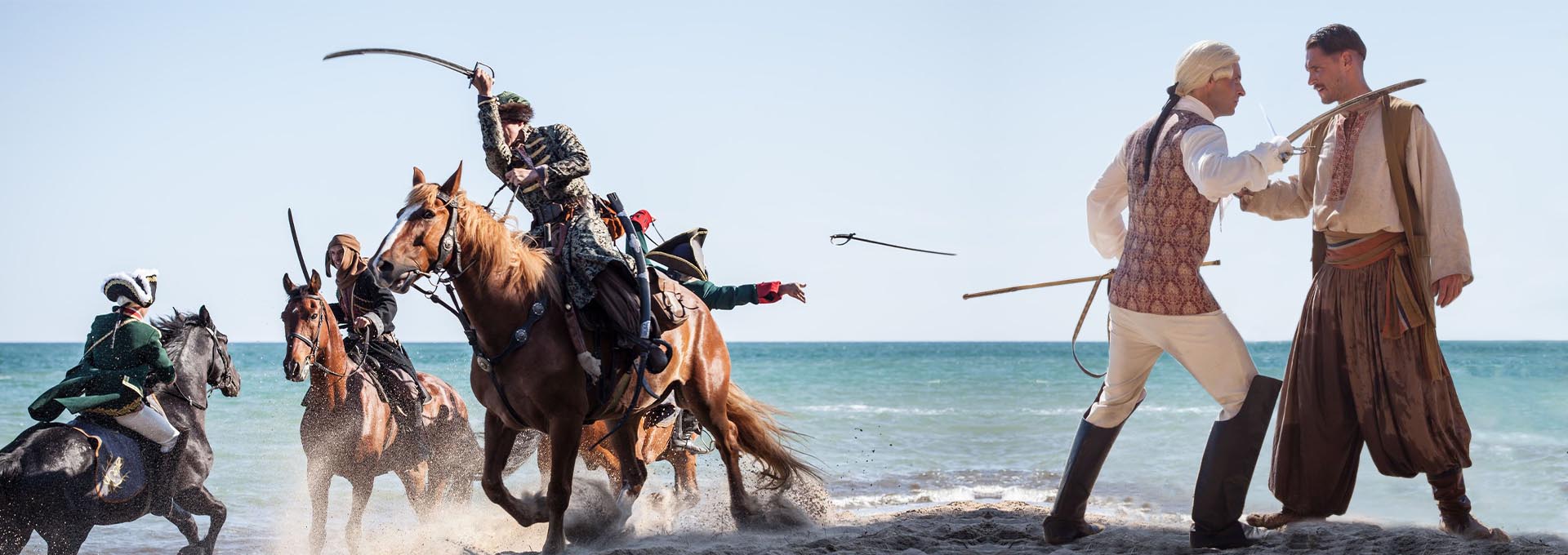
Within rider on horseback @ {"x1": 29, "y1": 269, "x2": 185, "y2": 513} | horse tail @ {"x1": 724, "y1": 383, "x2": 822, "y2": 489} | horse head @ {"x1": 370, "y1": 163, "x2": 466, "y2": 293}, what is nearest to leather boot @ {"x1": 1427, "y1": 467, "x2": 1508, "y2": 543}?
horse tail @ {"x1": 724, "y1": 383, "x2": 822, "y2": 489}

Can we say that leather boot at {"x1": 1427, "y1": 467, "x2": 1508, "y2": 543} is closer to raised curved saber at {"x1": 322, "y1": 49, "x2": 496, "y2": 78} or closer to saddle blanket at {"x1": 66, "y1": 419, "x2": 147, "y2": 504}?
raised curved saber at {"x1": 322, "y1": 49, "x2": 496, "y2": 78}

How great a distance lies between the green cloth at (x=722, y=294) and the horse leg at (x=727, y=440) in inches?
17.9

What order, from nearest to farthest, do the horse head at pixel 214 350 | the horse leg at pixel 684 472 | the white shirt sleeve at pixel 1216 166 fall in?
the white shirt sleeve at pixel 1216 166, the horse head at pixel 214 350, the horse leg at pixel 684 472

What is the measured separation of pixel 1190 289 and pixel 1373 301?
2.90 ft

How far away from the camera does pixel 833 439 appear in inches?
621

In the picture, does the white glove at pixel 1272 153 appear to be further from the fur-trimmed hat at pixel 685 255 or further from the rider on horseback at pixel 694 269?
the fur-trimmed hat at pixel 685 255

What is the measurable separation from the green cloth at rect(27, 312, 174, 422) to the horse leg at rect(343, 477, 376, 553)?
153cm

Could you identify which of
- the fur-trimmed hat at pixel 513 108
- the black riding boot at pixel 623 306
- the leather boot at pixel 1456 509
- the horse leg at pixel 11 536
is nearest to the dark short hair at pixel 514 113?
the fur-trimmed hat at pixel 513 108

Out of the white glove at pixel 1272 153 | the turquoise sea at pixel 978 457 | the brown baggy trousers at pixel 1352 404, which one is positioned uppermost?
the white glove at pixel 1272 153

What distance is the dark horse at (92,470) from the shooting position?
548 cm

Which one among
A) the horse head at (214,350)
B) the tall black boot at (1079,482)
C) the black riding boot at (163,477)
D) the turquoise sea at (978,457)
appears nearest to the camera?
the tall black boot at (1079,482)

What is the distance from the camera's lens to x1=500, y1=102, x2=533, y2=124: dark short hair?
581 centimetres

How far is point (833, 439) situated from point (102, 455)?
35.4ft

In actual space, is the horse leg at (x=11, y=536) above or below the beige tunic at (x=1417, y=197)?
below
